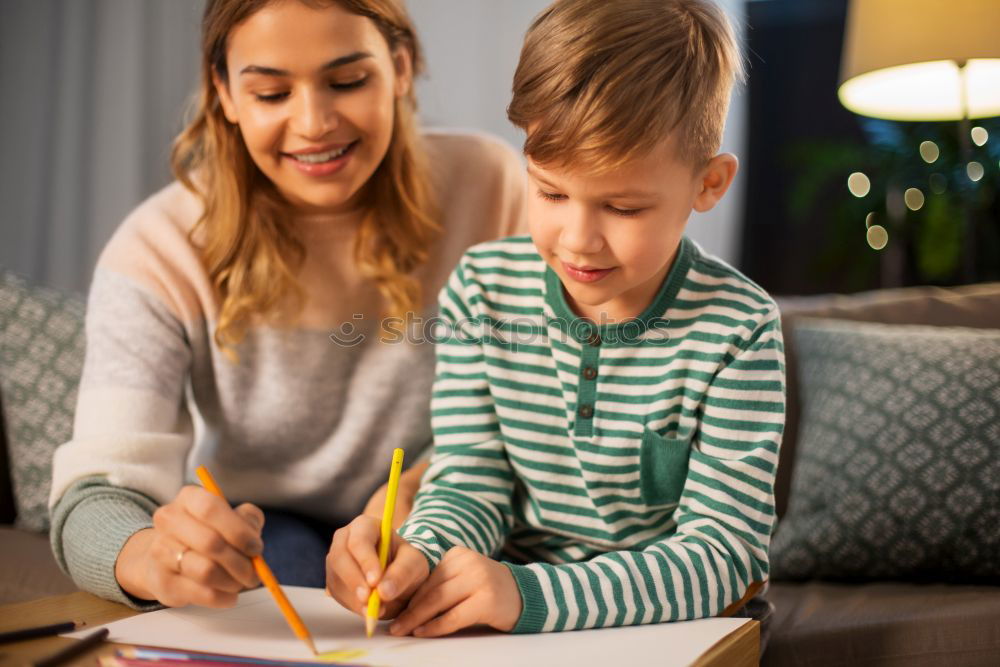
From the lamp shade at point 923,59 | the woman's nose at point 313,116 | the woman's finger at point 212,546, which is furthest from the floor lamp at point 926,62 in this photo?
the woman's finger at point 212,546

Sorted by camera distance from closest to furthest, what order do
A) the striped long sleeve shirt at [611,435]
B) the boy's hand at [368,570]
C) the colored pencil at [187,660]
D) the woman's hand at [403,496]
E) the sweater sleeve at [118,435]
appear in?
the colored pencil at [187,660], the boy's hand at [368,570], the striped long sleeve shirt at [611,435], the sweater sleeve at [118,435], the woman's hand at [403,496]

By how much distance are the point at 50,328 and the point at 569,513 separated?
114 cm

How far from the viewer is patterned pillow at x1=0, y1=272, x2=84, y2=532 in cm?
175

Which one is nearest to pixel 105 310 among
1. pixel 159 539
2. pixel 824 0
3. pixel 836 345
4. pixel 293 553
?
pixel 293 553

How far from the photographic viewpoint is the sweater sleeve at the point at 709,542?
0.84 m

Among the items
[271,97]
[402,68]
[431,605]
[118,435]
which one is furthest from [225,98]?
[431,605]

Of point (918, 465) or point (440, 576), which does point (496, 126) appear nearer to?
point (918, 465)

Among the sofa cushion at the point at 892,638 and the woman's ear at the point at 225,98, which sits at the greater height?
the woman's ear at the point at 225,98

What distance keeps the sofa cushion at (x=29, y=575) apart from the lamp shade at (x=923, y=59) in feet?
6.29

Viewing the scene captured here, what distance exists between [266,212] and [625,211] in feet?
1.97

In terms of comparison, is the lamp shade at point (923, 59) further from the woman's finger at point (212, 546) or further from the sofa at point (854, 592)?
the woman's finger at point (212, 546)

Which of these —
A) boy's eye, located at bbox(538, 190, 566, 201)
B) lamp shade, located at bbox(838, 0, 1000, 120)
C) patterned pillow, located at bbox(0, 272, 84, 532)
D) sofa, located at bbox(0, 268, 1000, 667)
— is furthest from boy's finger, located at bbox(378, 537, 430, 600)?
lamp shade, located at bbox(838, 0, 1000, 120)

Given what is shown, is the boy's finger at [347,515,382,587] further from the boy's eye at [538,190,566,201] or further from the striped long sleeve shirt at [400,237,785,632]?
the boy's eye at [538,190,566,201]

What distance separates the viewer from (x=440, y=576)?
845 millimetres
